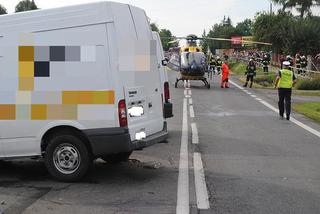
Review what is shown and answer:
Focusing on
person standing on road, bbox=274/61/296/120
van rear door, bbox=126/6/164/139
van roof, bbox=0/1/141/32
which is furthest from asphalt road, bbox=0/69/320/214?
person standing on road, bbox=274/61/296/120

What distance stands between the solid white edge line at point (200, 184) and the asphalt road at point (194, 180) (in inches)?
0.5

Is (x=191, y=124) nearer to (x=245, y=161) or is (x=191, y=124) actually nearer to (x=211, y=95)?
(x=245, y=161)

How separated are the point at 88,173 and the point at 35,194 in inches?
55.1

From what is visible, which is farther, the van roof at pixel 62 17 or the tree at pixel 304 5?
the tree at pixel 304 5

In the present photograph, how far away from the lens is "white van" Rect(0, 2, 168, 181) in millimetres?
7824

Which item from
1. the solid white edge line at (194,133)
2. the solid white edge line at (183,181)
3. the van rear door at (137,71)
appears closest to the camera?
the solid white edge line at (183,181)

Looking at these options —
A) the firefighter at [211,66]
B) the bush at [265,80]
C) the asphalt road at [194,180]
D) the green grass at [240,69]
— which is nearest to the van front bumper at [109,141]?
the asphalt road at [194,180]

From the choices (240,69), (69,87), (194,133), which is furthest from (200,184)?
(240,69)

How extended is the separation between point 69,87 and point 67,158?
101 centimetres

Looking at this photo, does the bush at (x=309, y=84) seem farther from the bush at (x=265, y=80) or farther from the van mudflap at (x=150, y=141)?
the van mudflap at (x=150, y=141)

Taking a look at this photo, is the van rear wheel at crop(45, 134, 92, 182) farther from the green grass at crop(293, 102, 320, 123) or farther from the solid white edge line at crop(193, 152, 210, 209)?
the green grass at crop(293, 102, 320, 123)

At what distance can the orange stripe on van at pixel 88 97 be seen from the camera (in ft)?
25.5

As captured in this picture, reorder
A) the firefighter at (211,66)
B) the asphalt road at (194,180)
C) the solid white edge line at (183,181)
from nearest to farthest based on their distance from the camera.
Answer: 1. the solid white edge line at (183,181)
2. the asphalt road at (194,180)
3. the firefighter at (211,66)

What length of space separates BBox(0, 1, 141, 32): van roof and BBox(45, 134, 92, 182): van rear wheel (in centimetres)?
155
